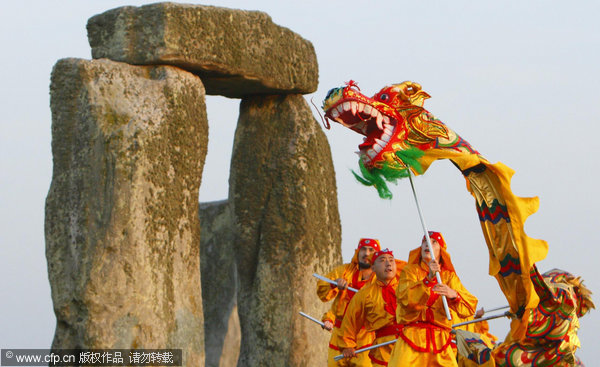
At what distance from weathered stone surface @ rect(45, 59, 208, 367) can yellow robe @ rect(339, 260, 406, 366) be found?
1.18m

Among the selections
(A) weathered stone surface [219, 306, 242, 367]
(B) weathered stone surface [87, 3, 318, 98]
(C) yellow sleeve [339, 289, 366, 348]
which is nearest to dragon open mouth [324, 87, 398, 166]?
(B) weathered stone surface [87, 3, 318, 98]

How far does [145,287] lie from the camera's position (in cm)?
741

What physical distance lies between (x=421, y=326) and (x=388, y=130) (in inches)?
67.9

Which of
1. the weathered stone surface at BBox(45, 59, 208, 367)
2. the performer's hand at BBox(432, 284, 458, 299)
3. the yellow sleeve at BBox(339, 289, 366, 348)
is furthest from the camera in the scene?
the yellow sleeve at BBox(339, 289, 366, 348)

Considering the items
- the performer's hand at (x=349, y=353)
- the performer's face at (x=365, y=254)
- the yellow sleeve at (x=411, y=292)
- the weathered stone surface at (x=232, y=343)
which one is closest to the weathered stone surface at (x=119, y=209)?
the performer's hand at (x=349, y=353)

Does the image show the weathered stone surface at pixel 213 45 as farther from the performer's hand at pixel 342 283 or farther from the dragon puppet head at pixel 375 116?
the dragon puppet head at pixel 375 116

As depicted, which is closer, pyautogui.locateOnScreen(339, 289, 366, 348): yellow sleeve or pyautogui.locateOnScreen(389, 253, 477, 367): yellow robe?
pyautogui.locateOnScreen(389, 253, 477, 367): yellow robe

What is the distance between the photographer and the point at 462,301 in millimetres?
7129

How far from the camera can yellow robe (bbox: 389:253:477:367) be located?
22.6ft

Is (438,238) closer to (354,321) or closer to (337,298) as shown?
(354,321)

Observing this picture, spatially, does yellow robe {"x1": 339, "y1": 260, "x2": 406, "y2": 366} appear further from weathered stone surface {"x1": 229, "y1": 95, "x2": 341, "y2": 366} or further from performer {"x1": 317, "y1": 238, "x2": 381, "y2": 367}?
weathered stone surface {"x1": 229, "y1": 95, "x2": 341, "y2": 366}

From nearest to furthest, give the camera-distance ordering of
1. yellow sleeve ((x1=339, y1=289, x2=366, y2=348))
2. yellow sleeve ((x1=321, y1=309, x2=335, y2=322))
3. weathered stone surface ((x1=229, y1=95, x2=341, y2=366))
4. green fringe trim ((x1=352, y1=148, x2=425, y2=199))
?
green fringe trim ((x1=352, y1=148, x2=425, y2=199))
yellow sleeve ((x1=339, y1=289, x2=366, y2=348))
yellow sleeve ((x1=321, y1=309, x2=335, y2=322))
weathered stone surface ((x1=229, y1=95, x2=341, y2=366))

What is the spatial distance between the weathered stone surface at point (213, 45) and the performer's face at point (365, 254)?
1.57 meters

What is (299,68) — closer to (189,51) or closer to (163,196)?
(189,51)
